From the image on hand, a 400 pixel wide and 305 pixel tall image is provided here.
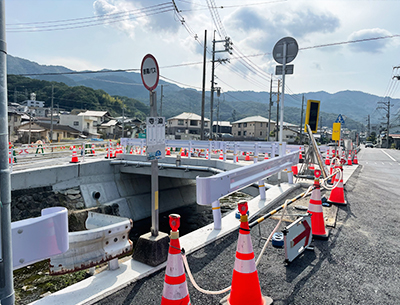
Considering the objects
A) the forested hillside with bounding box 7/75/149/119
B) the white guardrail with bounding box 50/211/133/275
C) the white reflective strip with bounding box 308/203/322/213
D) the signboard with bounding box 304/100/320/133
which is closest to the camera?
the white guardrail with bounding box 50/211/133/275

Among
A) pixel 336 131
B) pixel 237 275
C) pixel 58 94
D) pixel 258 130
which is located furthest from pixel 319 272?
pixel 58 94

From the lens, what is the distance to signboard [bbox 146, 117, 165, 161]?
4051mm

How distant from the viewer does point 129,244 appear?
12.2 feet

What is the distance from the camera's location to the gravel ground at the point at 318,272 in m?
3.04

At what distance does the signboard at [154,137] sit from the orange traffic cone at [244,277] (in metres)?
1.75

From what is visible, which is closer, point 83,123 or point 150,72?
point 150,72

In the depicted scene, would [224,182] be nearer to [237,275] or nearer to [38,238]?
[237,275]

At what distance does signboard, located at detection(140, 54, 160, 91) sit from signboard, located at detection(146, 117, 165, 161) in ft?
1.69

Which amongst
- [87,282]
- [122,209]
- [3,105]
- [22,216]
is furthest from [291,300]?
[122,209]

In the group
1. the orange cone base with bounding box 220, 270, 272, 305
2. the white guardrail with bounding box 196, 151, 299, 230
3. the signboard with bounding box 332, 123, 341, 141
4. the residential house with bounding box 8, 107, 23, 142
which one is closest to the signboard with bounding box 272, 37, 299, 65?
the white guardrail with bounding box 196, 151, 299, 230

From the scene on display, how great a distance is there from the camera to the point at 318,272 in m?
3.64

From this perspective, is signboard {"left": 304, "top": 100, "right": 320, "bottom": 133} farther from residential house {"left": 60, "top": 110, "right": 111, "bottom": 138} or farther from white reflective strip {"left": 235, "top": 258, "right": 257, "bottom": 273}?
residential house {"left": 60, "top": 110, "right": 111, "bottom": 138}

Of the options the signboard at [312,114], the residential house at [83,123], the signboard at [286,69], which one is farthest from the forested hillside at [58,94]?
the signboard at [286,69]

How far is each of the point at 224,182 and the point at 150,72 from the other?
2.22m
